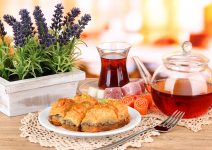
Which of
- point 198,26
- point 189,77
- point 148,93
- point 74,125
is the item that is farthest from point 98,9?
point 74,125

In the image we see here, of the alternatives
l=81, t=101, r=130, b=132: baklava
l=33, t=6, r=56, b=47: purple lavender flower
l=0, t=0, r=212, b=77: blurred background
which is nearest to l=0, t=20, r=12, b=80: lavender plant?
l=33, t=6, r=56, b=47: purple lavender flower

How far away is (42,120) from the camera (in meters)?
1.43

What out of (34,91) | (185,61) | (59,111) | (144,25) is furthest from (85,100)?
(144,25)

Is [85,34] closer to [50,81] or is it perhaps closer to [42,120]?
[50,81]

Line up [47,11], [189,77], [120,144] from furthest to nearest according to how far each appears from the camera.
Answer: [47,11]
[189,77]
[120,144]

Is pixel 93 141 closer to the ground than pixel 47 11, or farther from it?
closer to the ground

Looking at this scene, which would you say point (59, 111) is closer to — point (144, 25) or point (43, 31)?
point (43, 31)

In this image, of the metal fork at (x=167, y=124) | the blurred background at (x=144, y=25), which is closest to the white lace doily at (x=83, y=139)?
the metal fork at (x=167, y=124)

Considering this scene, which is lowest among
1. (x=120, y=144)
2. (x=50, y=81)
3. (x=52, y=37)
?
(x=120, y=144)

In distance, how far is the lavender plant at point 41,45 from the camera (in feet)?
Answer: 5.28

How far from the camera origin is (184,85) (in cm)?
152

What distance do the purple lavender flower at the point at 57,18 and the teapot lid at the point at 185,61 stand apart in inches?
13.1

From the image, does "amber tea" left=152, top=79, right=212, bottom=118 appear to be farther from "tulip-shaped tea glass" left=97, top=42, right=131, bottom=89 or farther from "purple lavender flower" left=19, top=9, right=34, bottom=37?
"purple lavender flower" left=19, top=9, right=34, bottom=37

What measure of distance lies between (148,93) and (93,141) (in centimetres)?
39
